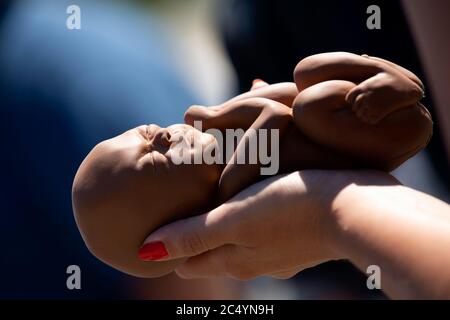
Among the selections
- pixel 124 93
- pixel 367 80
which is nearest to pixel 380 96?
pixel 367 80

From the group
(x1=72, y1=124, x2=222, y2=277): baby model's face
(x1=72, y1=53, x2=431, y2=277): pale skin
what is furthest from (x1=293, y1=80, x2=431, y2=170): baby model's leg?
(x1=72, y1=124, x2=222, y2=277): baby model's face

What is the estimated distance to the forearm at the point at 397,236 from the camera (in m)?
0.61

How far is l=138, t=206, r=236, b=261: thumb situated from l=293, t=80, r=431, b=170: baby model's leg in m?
0.21

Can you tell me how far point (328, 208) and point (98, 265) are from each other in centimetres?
119

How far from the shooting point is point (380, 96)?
85 centimetres

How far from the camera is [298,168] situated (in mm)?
925

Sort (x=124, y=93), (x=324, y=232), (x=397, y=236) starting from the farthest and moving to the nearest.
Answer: (x=124, y=93) → (x=324, y=232) → (x=397, y=236)

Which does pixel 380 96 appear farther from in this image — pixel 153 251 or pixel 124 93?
pixel 124 93

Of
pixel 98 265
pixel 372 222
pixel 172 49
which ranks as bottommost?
pixel 98 265

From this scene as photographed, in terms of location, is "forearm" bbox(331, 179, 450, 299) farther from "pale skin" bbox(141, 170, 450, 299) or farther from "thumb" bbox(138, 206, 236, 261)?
"thumb" bbox(138, 206, 236, 261)

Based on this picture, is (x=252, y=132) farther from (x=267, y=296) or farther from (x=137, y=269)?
(x=267, y=296)

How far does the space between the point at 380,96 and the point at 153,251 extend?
435mm

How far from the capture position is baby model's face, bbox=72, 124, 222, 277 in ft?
3.03
